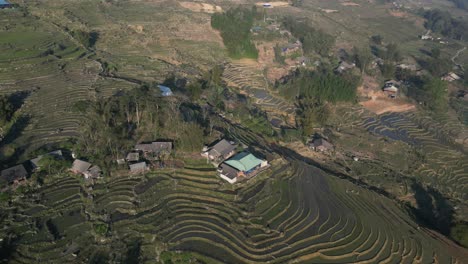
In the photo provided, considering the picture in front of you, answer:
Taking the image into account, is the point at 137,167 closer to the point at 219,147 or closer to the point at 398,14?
the point at 219,147

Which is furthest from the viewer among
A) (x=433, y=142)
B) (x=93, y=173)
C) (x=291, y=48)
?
(x=291, y=48)

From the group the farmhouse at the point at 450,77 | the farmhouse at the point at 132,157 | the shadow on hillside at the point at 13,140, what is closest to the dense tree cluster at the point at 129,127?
the farmhouse at the point at 132,157

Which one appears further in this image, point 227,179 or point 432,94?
point 432,94

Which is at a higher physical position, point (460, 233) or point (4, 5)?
point (4, 5)

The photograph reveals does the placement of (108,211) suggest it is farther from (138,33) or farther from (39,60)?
(138,33)

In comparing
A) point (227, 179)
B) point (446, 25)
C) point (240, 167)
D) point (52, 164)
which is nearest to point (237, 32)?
point (240, 167)

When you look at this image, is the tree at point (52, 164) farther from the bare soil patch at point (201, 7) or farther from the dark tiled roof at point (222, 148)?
the bare soil patch at point (201, 7)

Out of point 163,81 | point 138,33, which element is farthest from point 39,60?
point 138,33
